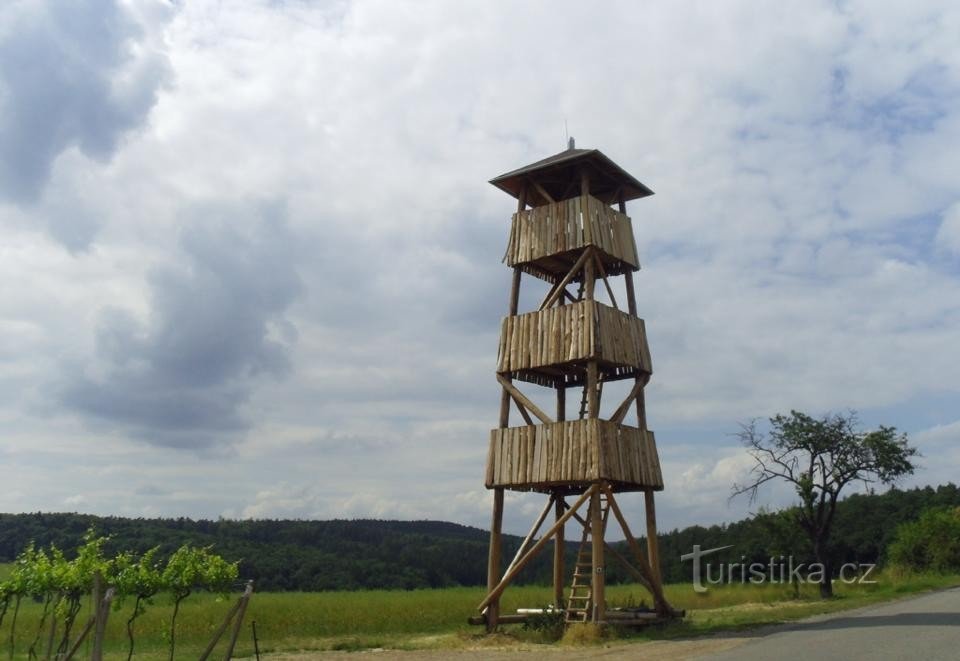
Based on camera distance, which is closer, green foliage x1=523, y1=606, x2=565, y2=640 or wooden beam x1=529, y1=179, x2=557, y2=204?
green foliage x1=523, y1=606, x2=565, y2=640

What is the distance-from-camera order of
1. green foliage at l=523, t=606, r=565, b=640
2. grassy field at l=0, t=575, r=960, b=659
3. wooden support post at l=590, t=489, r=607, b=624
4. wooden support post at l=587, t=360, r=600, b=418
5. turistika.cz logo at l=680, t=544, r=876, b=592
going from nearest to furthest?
1. wooden support post at l=590, t=489, r=607, b=624
2. green foliage at l=523, t=606, r=565, b=640
3. wooden support post at l=587, t=360, r=600, b=418
4. grassy field at l=0, t=575, r=960, b=659
5. turistika.cz logo at l=680, t=544, r=876, b=592

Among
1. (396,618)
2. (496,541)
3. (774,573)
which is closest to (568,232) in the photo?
(496,541)

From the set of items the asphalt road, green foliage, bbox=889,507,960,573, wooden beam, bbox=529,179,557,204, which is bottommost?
the asphalt road

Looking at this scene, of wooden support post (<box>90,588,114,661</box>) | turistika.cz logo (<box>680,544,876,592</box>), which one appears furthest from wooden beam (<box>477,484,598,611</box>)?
turistika.cz logo (<box>680,544,876,592</box>)

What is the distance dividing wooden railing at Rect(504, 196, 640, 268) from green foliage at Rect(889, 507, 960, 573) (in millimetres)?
31287

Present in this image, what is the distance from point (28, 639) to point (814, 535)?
2630 cm

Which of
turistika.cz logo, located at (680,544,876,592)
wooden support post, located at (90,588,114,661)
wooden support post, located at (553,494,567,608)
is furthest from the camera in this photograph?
turistika.cz logo, located at (680,544,876,592)

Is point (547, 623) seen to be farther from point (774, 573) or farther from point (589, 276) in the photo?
point (774, 573)

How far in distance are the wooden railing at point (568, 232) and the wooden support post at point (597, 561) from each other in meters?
6.03

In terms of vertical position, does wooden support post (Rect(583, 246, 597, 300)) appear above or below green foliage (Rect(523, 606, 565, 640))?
above

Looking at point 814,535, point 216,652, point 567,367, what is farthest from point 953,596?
point 216,652

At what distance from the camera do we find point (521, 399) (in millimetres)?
19938

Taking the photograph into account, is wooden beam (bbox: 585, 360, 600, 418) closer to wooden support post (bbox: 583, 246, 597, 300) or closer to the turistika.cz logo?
wooden support post (bbox: 583, 246, 597, 300)

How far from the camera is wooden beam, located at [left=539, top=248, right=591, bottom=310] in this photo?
792 inches
